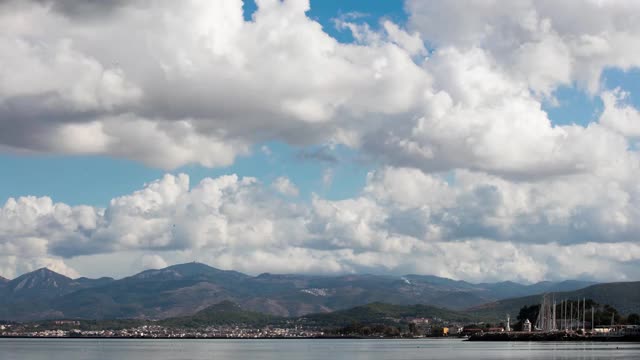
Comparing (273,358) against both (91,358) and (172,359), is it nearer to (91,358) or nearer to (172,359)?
(172,359)

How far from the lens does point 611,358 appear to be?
5797 inches

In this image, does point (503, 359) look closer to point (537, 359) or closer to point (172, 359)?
point (537, 359)

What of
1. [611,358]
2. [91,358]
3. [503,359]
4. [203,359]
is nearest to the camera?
[611,358]

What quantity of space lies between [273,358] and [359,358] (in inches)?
676

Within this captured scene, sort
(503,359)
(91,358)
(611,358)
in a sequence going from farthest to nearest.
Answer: (91,358)
(503,359)
(611,358)

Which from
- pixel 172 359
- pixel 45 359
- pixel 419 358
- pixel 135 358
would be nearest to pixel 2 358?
pixel 45 359

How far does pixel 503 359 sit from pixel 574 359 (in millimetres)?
13908

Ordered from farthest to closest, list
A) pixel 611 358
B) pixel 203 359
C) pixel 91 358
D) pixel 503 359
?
pixel 91 358, pixel 203 359, pixel 503 359, pixel 611 358

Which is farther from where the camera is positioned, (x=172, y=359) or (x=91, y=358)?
(x=91, y=358)

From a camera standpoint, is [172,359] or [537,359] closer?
[537,359]

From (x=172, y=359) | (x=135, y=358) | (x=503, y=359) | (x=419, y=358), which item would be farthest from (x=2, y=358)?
(x=503, y=359)

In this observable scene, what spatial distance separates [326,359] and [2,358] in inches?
2567

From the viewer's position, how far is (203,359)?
172125mm

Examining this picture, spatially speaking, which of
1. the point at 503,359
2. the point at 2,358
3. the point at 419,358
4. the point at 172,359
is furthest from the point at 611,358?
the point at 2,358
